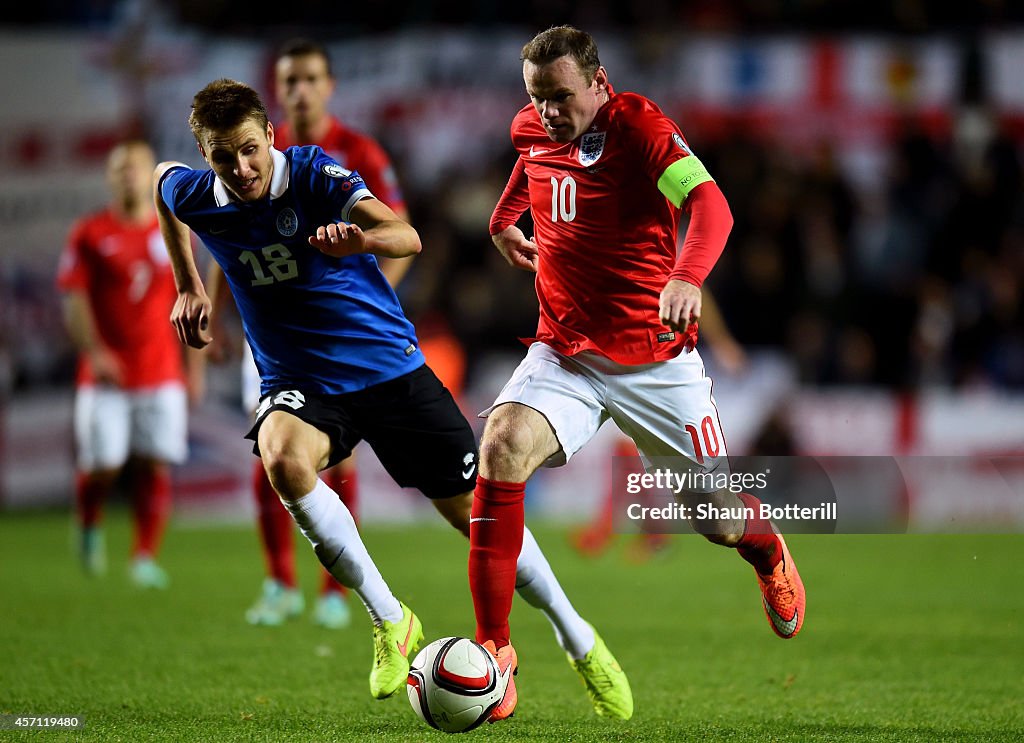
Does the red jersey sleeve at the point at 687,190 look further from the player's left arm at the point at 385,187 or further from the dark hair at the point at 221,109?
the player's left arm at the point at 385,187

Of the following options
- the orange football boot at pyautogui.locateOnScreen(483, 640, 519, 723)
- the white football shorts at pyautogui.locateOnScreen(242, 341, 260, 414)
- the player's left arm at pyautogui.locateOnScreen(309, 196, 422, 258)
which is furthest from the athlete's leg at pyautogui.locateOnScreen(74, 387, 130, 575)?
the orange football boot at pyautogui.locateOnScreen(483, 640, 519, 723)

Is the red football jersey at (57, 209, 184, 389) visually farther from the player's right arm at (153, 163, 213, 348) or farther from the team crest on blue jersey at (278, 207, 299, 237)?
the team crest on blue jersey at (278, 207, 299, 237)

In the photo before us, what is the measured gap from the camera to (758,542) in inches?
196

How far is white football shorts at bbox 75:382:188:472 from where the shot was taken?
9078mm

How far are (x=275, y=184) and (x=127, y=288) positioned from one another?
16.3 ft

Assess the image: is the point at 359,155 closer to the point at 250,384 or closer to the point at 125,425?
the point at 250,384

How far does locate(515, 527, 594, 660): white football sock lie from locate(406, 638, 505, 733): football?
0.56 m

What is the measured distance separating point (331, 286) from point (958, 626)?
12.9ft

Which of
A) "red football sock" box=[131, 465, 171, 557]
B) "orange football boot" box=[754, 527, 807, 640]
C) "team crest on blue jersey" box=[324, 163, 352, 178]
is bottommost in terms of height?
"red football sock" box=[131, 465, 171, 557]

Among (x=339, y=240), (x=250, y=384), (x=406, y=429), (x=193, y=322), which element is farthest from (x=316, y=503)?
(x=250, y=384)

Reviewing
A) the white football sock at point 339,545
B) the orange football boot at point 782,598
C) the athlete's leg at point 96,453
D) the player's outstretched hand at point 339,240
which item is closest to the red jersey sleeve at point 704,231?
the player's outstretched hand at point 339,240

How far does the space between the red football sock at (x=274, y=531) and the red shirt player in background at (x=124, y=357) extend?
7.46 feet

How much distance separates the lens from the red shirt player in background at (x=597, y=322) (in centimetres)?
442

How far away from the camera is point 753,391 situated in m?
13.0
